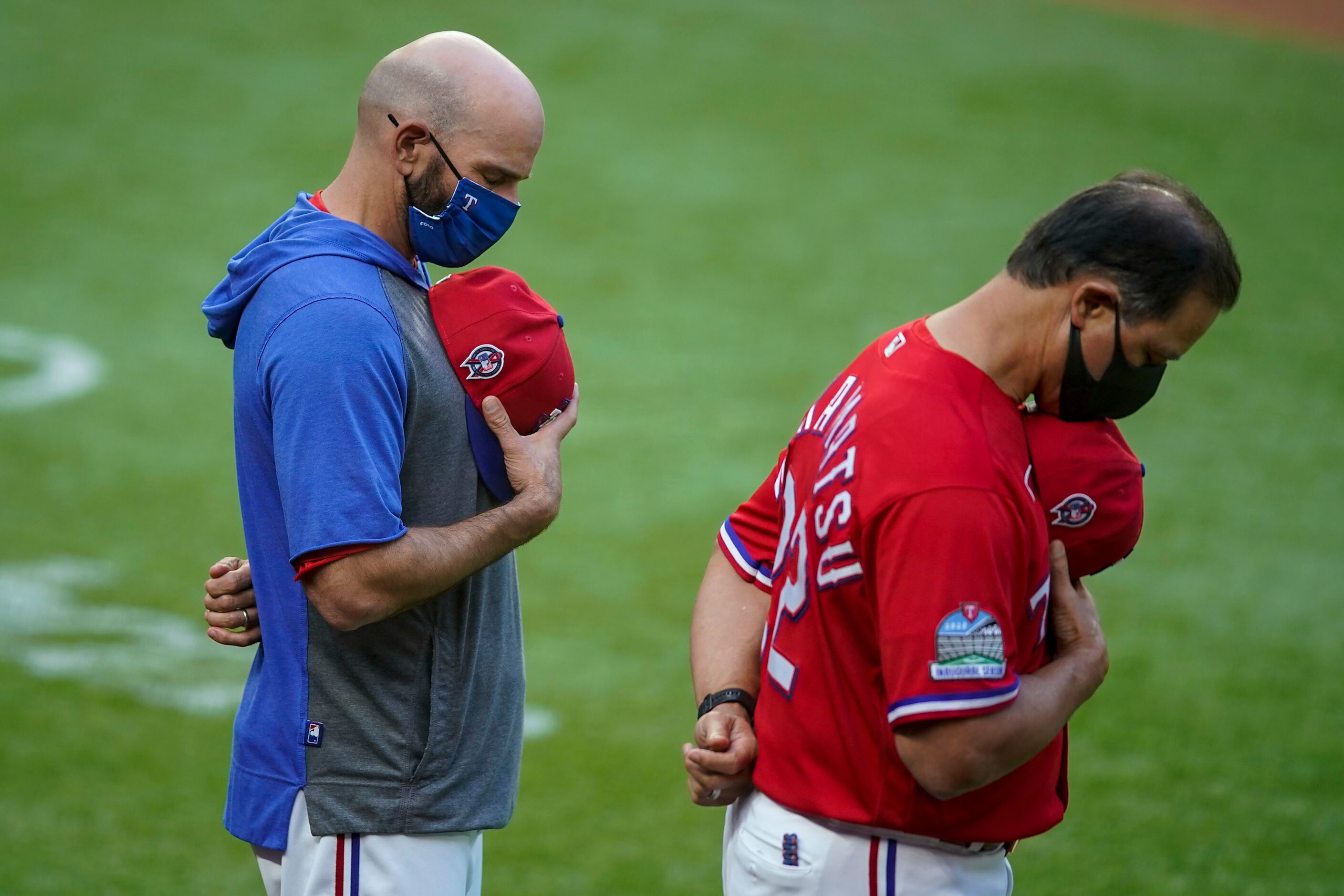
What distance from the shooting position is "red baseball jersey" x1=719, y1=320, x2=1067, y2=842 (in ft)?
5.97

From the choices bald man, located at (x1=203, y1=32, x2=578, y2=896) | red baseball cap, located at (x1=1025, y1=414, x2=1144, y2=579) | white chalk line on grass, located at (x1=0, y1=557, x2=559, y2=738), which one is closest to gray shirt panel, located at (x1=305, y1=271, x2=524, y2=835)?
bald man, located at (x1=203, y1=32, x2=578, y2=896)

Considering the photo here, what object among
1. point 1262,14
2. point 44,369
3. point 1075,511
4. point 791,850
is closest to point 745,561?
point 791,850

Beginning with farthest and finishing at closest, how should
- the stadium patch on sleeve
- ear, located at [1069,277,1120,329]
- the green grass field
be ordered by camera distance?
1. the green grass field
2. ear, located at [1069,277,1120,329]
3. the stadium patch on sleeve

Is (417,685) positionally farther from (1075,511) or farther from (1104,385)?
(1104,385)

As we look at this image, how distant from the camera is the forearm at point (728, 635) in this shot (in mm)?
2383

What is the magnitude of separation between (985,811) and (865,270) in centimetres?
890

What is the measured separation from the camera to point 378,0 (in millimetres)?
15422

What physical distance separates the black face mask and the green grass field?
2.81 m

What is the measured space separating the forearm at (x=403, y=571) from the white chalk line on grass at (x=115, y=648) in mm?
3128

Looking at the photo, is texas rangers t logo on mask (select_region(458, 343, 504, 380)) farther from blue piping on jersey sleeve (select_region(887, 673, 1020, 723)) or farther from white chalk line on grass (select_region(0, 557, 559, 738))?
white chalk line on grass (select_region(0, 557, 559, 738))

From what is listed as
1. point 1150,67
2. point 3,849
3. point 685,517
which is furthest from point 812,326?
point 1150,67

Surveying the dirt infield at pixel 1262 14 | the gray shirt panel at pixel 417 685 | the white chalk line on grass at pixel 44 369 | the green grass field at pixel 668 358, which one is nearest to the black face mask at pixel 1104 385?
the gray shirt panel at pixel 417 685

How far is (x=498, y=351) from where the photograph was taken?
2.26 m

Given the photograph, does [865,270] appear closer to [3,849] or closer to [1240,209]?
[1240,209]
